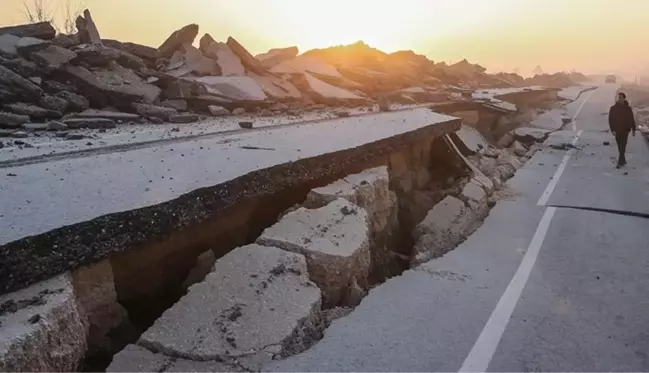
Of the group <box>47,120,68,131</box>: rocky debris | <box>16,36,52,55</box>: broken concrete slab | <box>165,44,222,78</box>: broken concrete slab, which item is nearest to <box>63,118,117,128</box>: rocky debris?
<box>47,120,68,131</box>: rocky debris

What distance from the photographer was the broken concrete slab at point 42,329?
6.93 ft

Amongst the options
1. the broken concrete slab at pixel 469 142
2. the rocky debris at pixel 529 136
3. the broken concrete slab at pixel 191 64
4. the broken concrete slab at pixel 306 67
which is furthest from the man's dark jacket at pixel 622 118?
the broken concrete slab at pixel 191 64

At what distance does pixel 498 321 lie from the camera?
370 cm

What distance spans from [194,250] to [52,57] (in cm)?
709

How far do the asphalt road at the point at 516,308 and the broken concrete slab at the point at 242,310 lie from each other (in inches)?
8.2

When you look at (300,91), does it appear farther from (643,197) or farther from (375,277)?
(375,277)

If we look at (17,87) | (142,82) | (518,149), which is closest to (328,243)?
(17,87)

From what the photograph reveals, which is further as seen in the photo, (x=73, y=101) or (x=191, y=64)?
(x=191, y=64)

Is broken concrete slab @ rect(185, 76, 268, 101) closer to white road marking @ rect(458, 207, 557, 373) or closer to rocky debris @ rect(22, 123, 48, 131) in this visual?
rocky debris @ rect(22, 123, 48, 131)

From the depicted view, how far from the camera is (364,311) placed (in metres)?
3.73

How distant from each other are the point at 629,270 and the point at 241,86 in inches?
333

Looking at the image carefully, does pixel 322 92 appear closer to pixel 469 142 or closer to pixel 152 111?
pixel 469 142

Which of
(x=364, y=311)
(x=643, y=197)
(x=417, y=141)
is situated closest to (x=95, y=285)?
(x=364, y=311)

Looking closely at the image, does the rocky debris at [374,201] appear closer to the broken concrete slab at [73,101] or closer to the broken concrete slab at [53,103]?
the broken concrete slab at [53,103]
